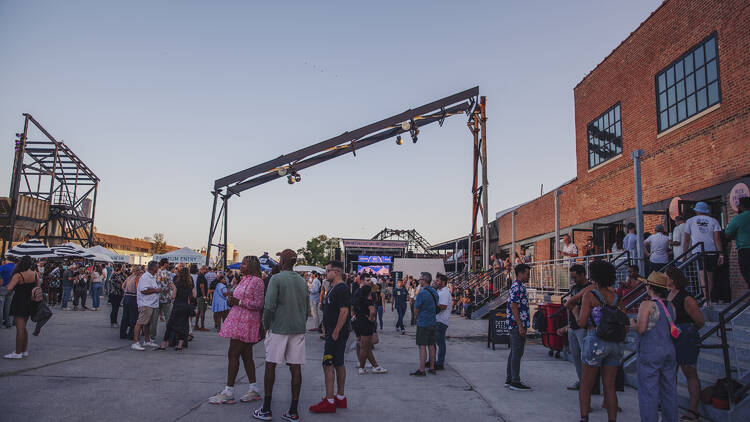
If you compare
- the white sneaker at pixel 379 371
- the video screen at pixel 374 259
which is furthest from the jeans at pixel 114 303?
the video screen at pixel 374 259

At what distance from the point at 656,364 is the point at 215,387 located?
216 inches

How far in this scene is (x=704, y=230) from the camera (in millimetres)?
8133

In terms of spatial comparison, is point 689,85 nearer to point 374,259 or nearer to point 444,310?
point 444,310

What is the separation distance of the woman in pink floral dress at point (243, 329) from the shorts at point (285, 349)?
0.55m

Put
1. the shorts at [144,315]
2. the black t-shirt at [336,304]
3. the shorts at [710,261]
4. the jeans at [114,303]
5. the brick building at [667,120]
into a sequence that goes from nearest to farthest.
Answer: the black t-shirt at [336,304] < the shorts at [710,261] < the shorts at [144,315] < the brick building at [667,120] < the jeans at [114,303]

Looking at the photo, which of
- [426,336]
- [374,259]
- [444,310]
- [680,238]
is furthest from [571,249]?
[374,259]

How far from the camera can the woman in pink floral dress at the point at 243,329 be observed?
18.4 ft

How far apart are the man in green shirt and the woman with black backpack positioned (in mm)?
3175

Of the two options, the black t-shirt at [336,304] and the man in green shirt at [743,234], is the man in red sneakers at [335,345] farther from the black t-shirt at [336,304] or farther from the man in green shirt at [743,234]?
the man in green shirt at [743,234]

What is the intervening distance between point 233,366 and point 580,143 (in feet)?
52.4

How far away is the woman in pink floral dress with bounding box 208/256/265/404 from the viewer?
5598 mm

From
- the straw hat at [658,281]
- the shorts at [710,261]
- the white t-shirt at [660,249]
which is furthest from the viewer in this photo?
the white t-shirt at [660,249]

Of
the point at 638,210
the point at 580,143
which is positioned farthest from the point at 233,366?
the point at 580,143

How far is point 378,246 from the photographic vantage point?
→ 43812 mm
